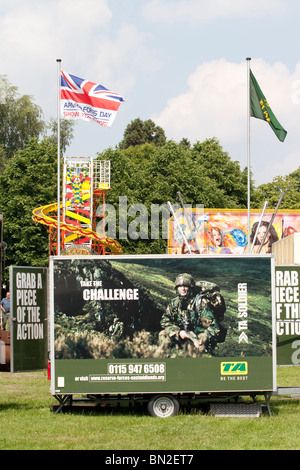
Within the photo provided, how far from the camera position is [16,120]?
203 feet

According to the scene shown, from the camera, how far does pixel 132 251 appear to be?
50.7 meters

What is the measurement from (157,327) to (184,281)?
0.94m

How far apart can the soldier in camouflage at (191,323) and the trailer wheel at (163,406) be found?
104 cm

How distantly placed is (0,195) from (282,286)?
39.3 meters

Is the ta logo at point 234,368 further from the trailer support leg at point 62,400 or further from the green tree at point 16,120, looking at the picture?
the green tree at point 16,120

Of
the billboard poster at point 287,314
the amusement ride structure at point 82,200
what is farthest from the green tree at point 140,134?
the billboard poster at point 287,314

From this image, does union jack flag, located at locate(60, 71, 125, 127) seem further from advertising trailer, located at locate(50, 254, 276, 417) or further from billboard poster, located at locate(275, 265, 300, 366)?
advertising trailer, located at locate(50, 254, 276, 417)

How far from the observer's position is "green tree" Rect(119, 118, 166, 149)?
335ft

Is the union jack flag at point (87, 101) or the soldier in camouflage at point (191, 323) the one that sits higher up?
the union jack flag at point (87, 101)

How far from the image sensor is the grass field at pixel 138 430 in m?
10.7

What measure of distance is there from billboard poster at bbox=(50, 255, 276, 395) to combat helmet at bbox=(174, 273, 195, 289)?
18mm

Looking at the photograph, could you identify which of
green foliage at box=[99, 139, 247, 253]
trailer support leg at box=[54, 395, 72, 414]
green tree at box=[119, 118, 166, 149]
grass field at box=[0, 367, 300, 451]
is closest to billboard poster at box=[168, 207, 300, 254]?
green foliage at box=[99, 139, 247, 253]
